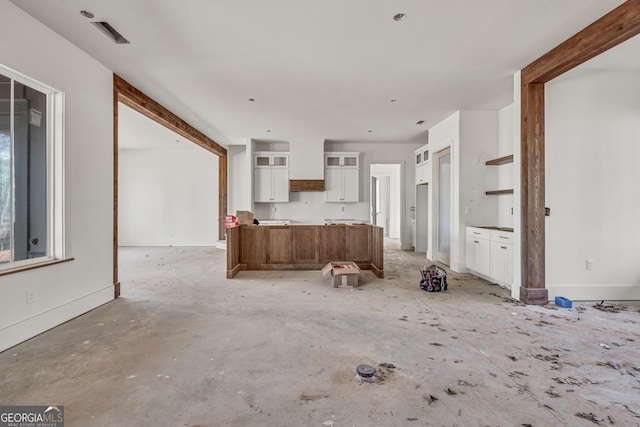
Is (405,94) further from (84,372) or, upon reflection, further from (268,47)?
(84,372)

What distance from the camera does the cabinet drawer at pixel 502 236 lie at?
156 inches

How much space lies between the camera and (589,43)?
274 centimetres

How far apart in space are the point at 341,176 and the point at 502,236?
4.19m

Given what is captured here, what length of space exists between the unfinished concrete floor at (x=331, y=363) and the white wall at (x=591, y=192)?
49cm

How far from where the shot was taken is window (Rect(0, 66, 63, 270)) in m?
2.64

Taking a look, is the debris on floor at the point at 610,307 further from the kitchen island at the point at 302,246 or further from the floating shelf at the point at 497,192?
the kitchen island at the point at 302,246

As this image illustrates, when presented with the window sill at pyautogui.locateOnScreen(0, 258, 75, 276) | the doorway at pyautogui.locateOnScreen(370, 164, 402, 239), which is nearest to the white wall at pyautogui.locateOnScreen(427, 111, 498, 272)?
the window sill at pyautogui.locateOnScreen(0, 258, 75, 276)

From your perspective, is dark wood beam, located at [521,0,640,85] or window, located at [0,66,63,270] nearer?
dark wood beam, located at [521,0,640,85]

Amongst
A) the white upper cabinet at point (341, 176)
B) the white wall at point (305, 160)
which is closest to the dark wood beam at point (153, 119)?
the white wall at point (305, 160)

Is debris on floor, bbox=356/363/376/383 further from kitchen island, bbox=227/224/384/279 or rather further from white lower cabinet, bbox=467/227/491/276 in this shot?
kitchen island, bbox=227/224/384/279

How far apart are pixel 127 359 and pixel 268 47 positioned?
122 inches

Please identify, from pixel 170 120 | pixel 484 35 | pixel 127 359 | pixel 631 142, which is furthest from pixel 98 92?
pixel 631 142

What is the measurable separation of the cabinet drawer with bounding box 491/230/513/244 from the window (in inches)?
206

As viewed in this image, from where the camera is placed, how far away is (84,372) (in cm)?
206
